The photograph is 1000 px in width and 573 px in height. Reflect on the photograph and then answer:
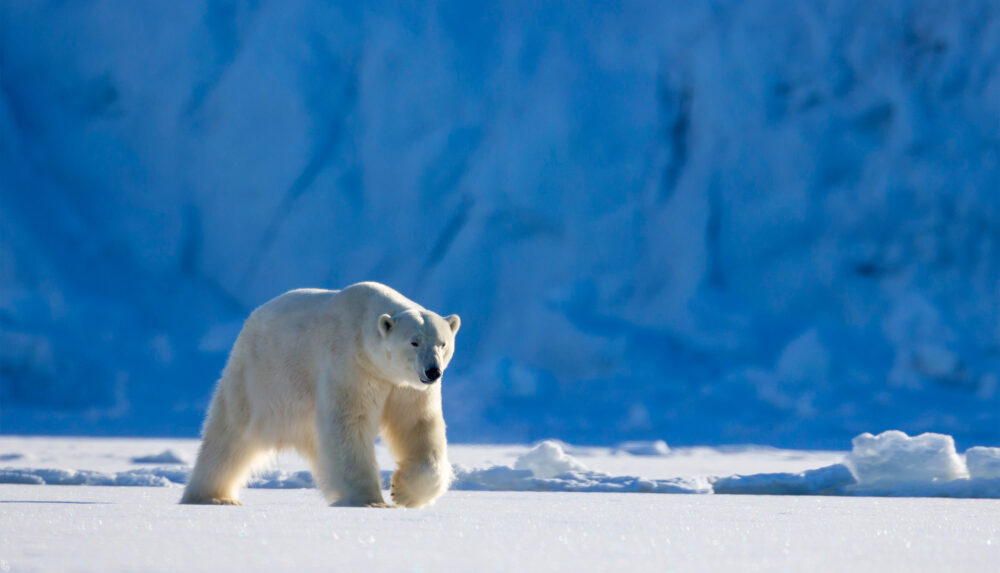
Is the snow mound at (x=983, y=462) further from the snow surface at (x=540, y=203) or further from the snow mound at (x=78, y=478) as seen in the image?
the snow mound at (x=78, y=478)

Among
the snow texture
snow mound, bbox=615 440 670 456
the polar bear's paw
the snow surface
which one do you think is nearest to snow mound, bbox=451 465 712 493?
the snow texture

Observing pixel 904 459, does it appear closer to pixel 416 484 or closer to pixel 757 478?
pixel 757 478

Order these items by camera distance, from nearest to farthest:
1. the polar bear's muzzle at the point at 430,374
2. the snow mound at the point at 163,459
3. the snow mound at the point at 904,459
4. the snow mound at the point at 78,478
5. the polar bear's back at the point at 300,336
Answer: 1. the polar bear's muzzle at the point at 430,374
2. the polar bear's back at the point at 300,336
3. the snow mound at the point at 904,459
4. the snow mound at the point at 78,478
5. the snow mound at the point at 163,459

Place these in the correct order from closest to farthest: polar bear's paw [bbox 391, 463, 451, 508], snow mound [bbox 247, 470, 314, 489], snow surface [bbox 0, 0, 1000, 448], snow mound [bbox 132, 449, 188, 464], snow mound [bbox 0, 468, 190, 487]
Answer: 1. polar bear's paw [bbox 391, 463, 451, 508]
2. snow mound [bbox 0, 468, 190, 487]
3. snow mound [bbox 247, 470, 314, 489]
4. snow mound [bbox 132, 449, 188, 464]
5. snow surface [bbox 0, 0, 1000, 448]

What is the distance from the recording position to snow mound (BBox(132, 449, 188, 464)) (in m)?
6.78

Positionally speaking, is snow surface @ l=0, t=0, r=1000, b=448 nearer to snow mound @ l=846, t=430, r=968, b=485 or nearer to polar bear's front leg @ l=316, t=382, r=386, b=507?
snow mound @ l=846, t=430, r=968, b=485

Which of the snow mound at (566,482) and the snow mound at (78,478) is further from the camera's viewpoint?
the snow mound at (78,478)

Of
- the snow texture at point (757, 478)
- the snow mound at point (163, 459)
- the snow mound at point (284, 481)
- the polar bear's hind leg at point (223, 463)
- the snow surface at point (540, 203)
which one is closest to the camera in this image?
the polar bear's hind leg at point (223, 463)

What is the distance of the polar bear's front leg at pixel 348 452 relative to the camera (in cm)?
370

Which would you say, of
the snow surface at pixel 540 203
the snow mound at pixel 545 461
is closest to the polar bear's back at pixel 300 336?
the snow mound at pixel 545 461

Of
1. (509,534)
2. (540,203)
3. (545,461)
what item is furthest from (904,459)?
(540,203)

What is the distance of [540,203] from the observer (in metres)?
10.5

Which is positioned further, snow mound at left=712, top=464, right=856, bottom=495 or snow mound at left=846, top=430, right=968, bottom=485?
snow mound at left=846, top=430, right=968, bottom=485

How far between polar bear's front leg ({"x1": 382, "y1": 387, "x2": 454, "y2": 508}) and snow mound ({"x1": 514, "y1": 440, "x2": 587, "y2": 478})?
4.79 ft
